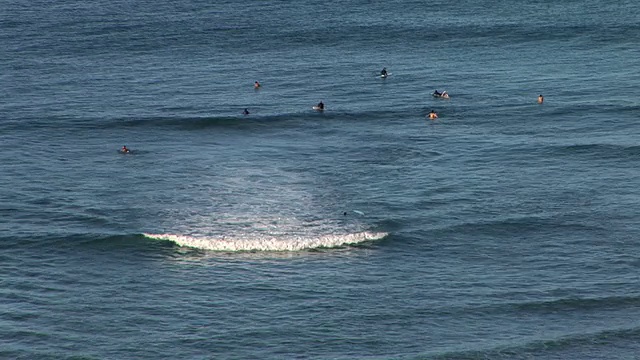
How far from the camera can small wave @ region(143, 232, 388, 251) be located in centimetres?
8112

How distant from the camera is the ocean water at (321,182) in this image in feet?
226

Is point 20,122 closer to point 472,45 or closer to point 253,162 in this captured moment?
point 253,162

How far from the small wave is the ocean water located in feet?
0.69

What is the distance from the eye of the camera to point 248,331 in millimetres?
67750

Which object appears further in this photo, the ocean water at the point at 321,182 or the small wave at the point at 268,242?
the small wave at the point at 268,242

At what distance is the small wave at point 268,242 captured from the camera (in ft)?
266

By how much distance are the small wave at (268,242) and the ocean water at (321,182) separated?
0.21m

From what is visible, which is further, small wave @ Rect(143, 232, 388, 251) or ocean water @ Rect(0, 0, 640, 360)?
small wave @ Rect(143, 232, 388, 251)

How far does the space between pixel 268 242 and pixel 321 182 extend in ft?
50.0

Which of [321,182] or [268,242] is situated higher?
[321,182]

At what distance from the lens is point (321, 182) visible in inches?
3777

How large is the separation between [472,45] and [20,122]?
5836 cm

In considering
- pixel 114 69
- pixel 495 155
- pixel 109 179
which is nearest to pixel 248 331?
pixel 109 179

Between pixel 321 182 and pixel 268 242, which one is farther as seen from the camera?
pixel 321 182
